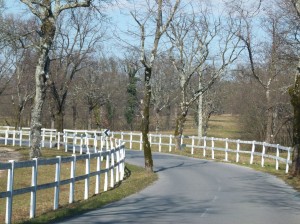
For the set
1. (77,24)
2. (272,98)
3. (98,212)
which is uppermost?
(77,24)

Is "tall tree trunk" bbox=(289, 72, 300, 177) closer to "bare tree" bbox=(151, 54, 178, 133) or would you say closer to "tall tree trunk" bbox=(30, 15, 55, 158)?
"tall tree trunk" bbox=(30, 15, 55, 158)

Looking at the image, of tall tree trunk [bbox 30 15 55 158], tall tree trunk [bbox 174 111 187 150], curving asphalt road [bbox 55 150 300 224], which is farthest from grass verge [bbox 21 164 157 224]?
tall tree trunk [bbox 174 111 187 150]

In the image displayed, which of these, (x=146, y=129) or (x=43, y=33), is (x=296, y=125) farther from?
(x=43, y=33)

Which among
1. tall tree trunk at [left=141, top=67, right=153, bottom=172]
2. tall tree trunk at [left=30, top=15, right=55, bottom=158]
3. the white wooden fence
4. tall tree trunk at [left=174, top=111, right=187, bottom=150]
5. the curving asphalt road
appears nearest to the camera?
the curving asphalt road

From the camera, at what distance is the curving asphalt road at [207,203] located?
1337 centimetres

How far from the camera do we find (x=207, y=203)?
16484 millimetres

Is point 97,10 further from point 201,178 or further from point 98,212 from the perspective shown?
point 98,212

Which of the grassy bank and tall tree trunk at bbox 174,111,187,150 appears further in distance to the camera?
tall tree trunk at bbox 174,111,187,150

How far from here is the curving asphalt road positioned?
13.4 meters

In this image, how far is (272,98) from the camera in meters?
54.8

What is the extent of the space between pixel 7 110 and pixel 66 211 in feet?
241

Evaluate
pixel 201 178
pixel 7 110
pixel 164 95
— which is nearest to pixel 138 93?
pixel 164 95

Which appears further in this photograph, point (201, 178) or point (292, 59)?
point (292, 59)

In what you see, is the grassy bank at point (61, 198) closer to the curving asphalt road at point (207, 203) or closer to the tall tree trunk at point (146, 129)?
the curving asphalt road at point (207, 203)
